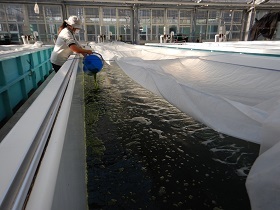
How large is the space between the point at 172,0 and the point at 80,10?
5611 mm

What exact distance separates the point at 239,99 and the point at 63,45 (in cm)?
218

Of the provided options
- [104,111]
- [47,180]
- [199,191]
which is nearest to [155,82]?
[199,191]

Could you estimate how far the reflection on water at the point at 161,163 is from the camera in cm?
105

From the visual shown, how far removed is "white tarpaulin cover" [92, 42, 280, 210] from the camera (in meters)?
0.46

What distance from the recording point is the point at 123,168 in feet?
4.19

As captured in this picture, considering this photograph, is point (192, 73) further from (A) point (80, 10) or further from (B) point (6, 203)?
(A) point (80, 10)

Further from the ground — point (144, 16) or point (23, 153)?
point (144, 16)

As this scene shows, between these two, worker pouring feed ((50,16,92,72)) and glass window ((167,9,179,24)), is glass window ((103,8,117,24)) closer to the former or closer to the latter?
glass window ((167,9,179,24))

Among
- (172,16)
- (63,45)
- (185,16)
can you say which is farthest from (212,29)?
(63,45)

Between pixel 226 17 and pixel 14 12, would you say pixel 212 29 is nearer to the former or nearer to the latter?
pixel 226 17

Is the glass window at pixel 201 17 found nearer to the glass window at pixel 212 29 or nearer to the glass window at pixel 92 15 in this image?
the glass window at pixel 212 29

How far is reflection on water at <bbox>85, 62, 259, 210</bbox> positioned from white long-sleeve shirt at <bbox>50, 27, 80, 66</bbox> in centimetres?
86

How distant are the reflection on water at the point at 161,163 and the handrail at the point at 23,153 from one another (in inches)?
24.2

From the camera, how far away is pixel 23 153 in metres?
0.43
